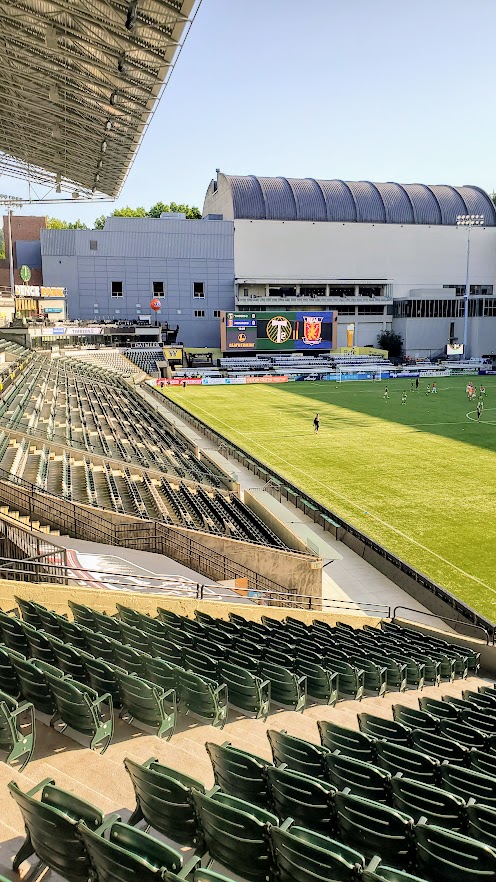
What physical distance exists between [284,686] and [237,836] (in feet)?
15.8

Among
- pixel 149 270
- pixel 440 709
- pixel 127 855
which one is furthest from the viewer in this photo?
pixel 149 270

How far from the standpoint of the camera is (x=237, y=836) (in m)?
4.62

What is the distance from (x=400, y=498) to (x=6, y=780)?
26017mm

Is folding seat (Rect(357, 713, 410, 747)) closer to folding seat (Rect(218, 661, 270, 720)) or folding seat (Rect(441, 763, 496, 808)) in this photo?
folding seat (Rect(218, 661, 270, 720))

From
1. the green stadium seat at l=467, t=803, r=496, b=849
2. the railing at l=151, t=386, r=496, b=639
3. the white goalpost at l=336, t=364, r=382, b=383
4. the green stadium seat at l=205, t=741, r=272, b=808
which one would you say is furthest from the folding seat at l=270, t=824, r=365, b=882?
the white goalpost at l=336, t=364, r=382, b=383

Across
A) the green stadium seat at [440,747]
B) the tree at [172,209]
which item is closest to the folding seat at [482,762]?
the green stadium seat at [440,747]

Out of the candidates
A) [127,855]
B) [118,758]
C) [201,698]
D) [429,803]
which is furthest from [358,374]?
[127,855]

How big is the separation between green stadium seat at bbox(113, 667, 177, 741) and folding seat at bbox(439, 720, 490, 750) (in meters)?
3.25

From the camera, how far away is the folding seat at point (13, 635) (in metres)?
8.65

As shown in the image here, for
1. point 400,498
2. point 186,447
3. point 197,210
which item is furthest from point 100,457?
point 197,210

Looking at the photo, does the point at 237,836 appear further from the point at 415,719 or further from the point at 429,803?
the point at 415,719

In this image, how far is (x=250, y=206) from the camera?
104 metres

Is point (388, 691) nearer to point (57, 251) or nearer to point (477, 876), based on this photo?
point (477, 876)

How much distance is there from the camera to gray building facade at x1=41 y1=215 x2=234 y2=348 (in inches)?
3880
